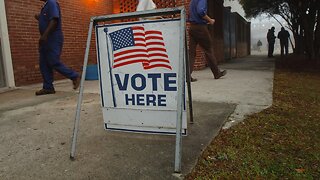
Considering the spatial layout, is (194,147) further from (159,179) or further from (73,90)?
(73,90)

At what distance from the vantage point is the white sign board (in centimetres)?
282

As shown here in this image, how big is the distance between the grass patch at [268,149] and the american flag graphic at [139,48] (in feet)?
3.03

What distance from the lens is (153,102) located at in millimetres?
2930

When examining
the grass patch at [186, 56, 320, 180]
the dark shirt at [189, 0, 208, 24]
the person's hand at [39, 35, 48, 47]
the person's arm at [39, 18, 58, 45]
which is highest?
the dark shirt at [189, 0, 208, 24]

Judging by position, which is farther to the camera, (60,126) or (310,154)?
(60,126)

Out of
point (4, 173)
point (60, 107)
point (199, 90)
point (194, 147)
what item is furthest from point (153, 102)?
point (199, 90)

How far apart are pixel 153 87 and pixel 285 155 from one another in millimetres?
1312

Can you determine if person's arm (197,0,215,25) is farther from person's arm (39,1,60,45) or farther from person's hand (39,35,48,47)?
person's hand (39,35,48,47)

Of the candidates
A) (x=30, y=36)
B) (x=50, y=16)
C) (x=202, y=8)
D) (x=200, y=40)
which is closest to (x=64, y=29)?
(x=30, y=36)

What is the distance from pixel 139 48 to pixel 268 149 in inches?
59.3

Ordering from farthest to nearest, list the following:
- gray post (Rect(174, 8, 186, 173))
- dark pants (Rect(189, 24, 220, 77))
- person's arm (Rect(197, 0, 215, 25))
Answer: dark pants (Rect(189, 24, 220, 77)) < person's arm (Rect(197, 0, 215, 25)) < gray post (Rect(174, 8, 186, 173))

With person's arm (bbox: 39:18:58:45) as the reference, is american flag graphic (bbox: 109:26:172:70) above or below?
below

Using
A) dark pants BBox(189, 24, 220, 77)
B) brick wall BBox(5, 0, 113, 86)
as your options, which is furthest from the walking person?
brick wall BBox(5, 0, 113, 86)

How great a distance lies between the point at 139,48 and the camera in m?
2.91
